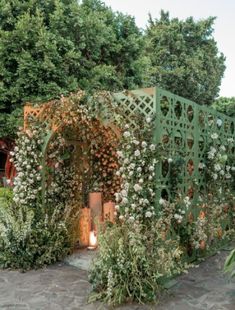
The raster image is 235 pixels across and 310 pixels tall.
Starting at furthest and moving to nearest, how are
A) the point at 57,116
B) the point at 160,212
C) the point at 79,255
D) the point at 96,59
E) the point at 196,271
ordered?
1. the point at 96,59
2. the point at 79,255
3. the point at 57,116
4. the point at 196,271
5. the point at 160,212

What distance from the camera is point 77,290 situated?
433cm

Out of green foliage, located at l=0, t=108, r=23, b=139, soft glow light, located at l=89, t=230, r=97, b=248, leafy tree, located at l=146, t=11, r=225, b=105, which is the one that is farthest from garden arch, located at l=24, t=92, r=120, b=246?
leafy tree, located at l=146, t=11, r=225, b=105

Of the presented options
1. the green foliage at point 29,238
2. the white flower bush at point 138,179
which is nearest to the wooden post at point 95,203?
the green foliage at point 29,238

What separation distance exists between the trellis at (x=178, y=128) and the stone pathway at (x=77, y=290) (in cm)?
105

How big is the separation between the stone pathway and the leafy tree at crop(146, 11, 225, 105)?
14318mm

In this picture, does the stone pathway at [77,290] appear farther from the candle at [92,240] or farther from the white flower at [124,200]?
the white flower at [124,200]

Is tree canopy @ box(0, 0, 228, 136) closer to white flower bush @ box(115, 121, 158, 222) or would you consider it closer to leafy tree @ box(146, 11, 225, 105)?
white flower bush @ box(115, 121, 158, 222)

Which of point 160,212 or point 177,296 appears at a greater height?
point 160,212

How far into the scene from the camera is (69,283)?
457 centimetres

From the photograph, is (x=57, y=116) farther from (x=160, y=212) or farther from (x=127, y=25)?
(x=127, y=25)

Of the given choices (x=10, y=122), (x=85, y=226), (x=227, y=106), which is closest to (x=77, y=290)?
(x=85, y=226)

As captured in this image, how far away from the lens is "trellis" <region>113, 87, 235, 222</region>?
14.6 feet

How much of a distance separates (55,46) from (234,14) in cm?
405

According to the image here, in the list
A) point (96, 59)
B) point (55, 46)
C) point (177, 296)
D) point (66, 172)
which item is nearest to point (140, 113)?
point (177, 296)
